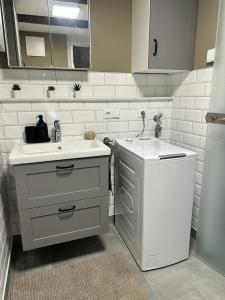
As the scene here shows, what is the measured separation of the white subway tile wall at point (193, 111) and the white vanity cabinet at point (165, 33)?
0.17m

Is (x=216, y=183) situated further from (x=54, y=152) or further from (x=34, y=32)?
(x=34, y=32)

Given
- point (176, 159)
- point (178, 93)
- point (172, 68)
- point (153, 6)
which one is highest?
point (153, 6)

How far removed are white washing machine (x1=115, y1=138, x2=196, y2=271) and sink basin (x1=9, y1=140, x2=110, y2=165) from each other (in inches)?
11.1

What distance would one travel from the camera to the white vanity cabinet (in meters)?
1.65

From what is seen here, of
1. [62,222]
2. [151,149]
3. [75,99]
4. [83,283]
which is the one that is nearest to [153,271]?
[83,283]

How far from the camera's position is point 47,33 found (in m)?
1.67

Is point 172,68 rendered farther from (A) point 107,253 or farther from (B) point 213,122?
(A) point 107,253

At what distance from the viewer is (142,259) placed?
5.27 ft

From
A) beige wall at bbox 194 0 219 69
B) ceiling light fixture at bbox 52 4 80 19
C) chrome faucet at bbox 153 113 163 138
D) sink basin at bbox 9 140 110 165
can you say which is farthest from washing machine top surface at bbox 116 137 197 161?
A: ceiling light fixture at bbox 52 4 80 19

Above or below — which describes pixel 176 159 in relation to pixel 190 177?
above

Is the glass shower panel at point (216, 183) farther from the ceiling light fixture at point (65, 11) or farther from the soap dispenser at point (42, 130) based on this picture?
the soap dispenser at point (42, 130)

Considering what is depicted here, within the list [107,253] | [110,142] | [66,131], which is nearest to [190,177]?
[110,142]

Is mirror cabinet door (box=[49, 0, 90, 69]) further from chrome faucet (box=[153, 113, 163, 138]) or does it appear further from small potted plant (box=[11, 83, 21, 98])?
chrome faucet (box=[153, 113, 163, 138])

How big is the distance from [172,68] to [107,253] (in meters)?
1.67
